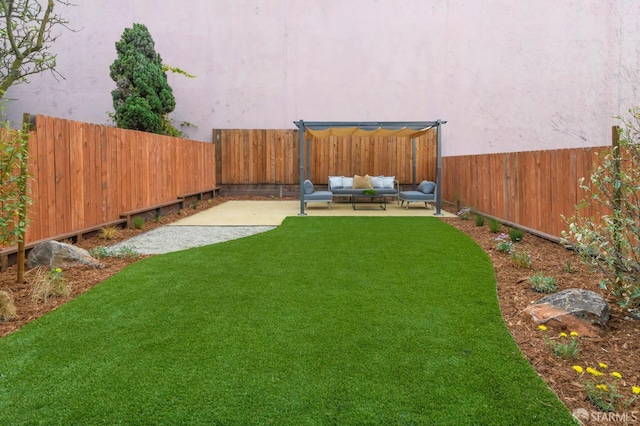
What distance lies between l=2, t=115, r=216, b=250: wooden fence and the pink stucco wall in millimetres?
4834

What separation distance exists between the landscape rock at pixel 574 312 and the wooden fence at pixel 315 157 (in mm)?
11086

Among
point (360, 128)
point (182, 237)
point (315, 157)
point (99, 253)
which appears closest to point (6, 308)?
point (99, 253)

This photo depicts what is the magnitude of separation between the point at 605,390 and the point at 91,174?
7.15 m

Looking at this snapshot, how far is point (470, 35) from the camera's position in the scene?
558 inches

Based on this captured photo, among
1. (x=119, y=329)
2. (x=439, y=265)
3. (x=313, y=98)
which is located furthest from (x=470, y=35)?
(x=119, y=329)

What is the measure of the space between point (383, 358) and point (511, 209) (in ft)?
19.2

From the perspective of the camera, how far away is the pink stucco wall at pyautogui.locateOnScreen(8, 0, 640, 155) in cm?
1405

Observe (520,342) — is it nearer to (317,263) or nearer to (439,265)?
(439,265)

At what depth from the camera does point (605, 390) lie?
91.0 inches

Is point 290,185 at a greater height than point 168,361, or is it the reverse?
point 290,185

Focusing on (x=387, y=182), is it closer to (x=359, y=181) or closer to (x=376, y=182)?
(x=376, y=182)

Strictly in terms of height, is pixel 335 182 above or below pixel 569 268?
above

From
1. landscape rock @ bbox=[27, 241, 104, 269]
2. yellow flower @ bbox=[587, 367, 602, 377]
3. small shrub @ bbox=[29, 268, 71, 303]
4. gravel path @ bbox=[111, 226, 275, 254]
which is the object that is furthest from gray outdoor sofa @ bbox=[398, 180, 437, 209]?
yellow flower @ bbox=[587, 367, 602, 377]

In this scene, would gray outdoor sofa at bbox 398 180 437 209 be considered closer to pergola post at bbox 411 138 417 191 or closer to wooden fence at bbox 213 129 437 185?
pergola post at bbox 411 138 417 191
